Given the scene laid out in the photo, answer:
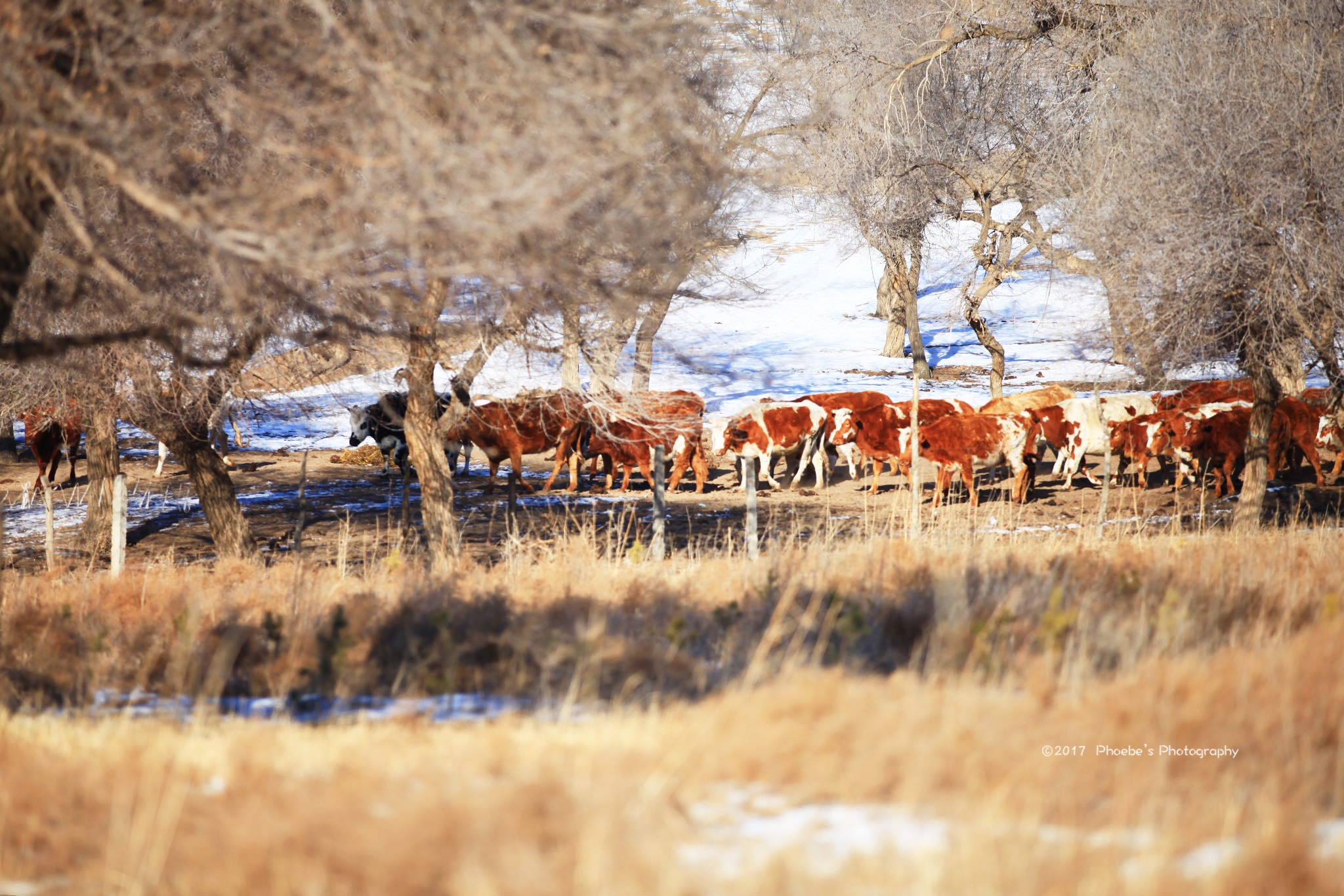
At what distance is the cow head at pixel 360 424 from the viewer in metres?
18.4

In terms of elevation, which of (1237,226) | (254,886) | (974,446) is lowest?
(254,886)

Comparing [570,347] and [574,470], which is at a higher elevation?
[570,347]

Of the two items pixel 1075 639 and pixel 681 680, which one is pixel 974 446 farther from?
pixel 681 680

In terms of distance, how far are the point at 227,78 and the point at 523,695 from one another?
4394 millimetres

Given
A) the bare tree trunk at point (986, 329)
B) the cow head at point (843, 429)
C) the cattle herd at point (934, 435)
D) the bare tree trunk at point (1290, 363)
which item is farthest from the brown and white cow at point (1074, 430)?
the bare tree trunk at point (986, 329)

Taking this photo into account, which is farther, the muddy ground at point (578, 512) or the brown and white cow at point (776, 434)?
the brown and white cow at point (776, 434)

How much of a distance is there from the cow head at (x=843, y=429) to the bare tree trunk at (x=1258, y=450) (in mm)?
7139

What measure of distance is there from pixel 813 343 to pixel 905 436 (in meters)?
22.2

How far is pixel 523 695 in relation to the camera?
17.0 ft

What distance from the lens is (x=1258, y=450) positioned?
494 inches

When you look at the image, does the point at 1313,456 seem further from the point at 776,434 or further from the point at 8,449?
the point at 8,449

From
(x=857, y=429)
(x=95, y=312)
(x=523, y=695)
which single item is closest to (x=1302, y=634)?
(x=523, y=695)

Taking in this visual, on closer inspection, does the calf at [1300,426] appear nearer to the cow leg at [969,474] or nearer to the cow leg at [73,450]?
the cow leg at [969,474]

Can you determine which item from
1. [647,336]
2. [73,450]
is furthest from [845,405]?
[73,450]
